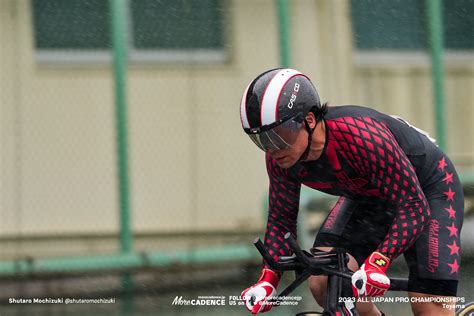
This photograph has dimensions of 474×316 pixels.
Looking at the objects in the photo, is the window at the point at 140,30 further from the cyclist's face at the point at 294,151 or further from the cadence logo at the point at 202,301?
the cyclist's face at the point at 294,151

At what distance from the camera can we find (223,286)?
23.1 feet

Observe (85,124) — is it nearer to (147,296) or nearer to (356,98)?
(147,296)

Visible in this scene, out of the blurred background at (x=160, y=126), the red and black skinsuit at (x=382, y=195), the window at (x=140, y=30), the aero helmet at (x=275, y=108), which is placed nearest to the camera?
the aero helmet at (x=275, y=108)

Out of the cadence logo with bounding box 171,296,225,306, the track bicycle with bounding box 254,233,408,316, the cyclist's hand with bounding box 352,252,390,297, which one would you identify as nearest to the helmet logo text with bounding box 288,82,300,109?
the track bicycle with bounding box 254,233,408,316

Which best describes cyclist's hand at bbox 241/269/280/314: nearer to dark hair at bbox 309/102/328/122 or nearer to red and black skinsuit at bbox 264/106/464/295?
red and black skinsuit at bbox 264/106/464/295

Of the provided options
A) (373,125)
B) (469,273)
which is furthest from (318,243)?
(469,273)

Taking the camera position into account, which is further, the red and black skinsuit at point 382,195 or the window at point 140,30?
the window at point 140,30

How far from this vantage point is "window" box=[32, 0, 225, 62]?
7016 millimetres

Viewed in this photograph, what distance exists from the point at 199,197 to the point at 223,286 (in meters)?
0.72

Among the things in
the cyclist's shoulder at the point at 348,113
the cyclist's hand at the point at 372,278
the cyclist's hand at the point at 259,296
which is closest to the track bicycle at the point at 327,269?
the cyclist's hand at the point at 372,278

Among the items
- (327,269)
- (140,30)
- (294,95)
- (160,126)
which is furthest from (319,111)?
(140,30)

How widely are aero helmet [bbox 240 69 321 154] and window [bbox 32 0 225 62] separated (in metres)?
3.44

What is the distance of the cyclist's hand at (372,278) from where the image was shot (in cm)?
352

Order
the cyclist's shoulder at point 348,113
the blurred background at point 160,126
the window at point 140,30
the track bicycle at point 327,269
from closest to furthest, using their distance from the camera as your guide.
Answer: the track bicycle at point 327,269
the cyclist's shoulder at point 348,113
the blurred background at point 160,126
the window at point 140,30
